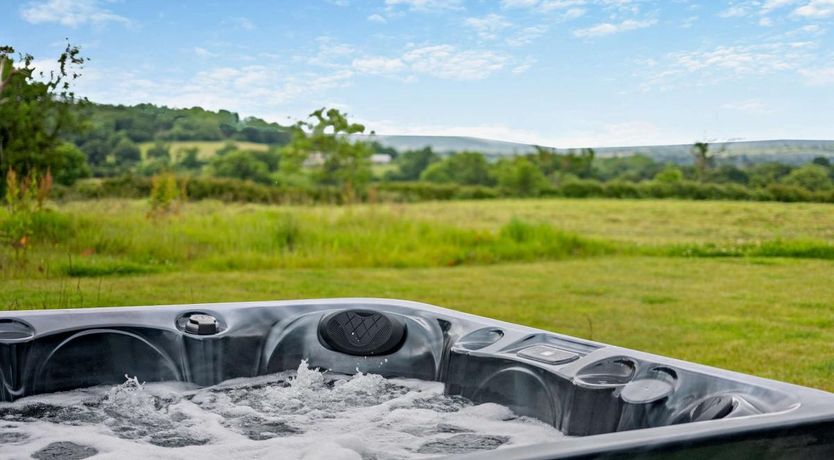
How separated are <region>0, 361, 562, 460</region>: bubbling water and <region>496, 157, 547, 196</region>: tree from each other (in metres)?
4.55

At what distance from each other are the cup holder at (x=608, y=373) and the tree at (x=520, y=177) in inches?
194

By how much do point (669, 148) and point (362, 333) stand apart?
14.5 feet

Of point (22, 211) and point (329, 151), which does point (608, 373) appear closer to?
point (22, 211)

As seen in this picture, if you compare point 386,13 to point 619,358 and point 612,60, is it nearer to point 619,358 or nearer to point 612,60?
point 612,60

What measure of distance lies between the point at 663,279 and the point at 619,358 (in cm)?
366

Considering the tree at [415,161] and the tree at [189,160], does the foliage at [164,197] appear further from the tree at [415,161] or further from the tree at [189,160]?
the tree at [415,161]

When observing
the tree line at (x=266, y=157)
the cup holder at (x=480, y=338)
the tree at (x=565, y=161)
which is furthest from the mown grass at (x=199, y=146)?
the cup holder at (x=480, y=338)

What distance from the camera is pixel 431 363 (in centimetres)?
249

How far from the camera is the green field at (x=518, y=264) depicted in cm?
430

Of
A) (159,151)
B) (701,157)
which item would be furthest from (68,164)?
(701,157)

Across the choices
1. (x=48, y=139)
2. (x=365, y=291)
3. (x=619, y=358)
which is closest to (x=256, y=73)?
(x=48, y=139)

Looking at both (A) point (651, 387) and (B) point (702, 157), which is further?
(B) point (702, 157)

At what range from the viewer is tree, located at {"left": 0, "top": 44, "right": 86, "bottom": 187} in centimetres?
514

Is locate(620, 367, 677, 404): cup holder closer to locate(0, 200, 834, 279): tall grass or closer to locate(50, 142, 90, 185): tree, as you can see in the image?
locate(0, 200, 834, 279): tall grass
